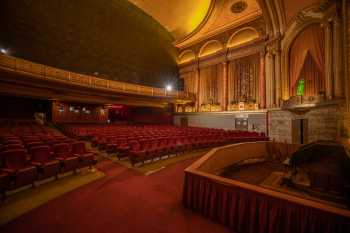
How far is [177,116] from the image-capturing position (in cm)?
1639

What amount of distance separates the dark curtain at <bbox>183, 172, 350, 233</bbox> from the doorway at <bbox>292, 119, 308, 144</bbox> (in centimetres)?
837

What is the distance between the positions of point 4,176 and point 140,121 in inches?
590

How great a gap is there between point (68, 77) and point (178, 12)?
10.9 metres

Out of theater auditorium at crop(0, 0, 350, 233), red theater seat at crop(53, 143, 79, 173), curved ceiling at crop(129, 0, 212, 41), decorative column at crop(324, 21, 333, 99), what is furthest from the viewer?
curved ceiling at crop(129, 0, 212, 41)

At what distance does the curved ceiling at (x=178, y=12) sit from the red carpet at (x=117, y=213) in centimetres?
1450

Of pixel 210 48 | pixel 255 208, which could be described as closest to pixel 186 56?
pixel 210 48

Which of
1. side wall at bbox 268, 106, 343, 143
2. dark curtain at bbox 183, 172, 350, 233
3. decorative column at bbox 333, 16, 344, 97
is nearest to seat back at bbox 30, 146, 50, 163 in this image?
dark curtain at bbox 183, 172, 350, 233

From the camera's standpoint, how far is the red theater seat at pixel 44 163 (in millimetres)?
3002

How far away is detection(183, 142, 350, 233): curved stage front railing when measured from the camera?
4.90 feet

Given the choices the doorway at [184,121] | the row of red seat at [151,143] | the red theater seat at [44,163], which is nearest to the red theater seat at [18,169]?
the red theater seat at [44,163]

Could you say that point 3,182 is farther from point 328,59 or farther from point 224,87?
point 224,87

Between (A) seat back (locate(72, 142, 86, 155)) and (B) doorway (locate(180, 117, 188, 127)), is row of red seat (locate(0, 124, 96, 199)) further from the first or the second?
(B) doorway (locate(180, 117, 188, 127))

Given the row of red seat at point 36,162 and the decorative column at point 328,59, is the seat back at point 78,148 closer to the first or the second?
the row of red seat at point 36,162

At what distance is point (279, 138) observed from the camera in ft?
31.9
